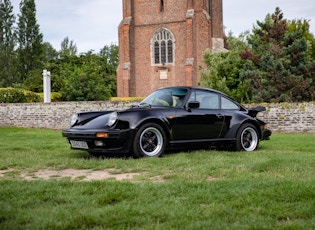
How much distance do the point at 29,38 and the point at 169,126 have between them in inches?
2102

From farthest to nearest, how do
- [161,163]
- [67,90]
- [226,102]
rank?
[67,90], [226,102], [161,163]

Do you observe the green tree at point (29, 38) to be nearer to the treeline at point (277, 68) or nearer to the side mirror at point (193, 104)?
the treeline at point (277, 68)

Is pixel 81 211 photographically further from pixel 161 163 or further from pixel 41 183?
pixel 161 163

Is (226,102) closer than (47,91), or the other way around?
(226,102)

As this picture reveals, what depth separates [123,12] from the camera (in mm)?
39375

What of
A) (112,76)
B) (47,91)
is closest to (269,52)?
(47,91)

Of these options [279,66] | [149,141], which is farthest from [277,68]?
[149,141]

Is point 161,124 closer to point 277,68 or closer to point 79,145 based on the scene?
point 79,145

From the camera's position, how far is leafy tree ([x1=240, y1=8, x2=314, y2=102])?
730 inches

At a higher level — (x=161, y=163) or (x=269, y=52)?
(x=269, y=52)

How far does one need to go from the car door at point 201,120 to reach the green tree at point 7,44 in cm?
5367

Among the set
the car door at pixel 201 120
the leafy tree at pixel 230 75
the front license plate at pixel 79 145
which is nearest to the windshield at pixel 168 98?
the car door at pixel 201 120

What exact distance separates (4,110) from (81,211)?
17.6 meters

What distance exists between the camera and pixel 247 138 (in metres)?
8.55
